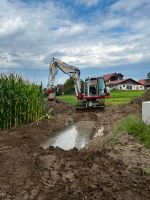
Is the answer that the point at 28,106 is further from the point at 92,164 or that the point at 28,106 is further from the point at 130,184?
the point at 130,184

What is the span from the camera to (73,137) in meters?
18.5

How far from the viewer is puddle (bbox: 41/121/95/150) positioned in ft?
52.7

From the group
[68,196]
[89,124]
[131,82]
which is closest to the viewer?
[68,196]

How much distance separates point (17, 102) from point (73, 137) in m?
3.81

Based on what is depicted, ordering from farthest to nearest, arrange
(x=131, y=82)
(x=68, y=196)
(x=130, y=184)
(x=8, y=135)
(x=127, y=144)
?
1. (x=131, y=82)
2. (x=8, y=135)
3. (x=127, y=144)
4. (x=130, y=184)
5. (x=68, y=196)

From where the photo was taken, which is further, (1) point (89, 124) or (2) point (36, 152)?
(1) point (89, 124)

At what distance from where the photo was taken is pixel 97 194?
7.18m

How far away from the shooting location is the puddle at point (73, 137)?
1608cm

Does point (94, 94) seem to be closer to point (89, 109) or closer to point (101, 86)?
point (101, 86)

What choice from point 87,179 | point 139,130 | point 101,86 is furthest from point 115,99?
point 87,179

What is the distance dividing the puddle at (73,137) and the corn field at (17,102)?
2.09 metres

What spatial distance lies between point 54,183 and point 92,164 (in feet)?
5.21

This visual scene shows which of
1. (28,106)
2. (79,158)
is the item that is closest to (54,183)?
(79,158)

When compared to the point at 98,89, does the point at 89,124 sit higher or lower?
lower
